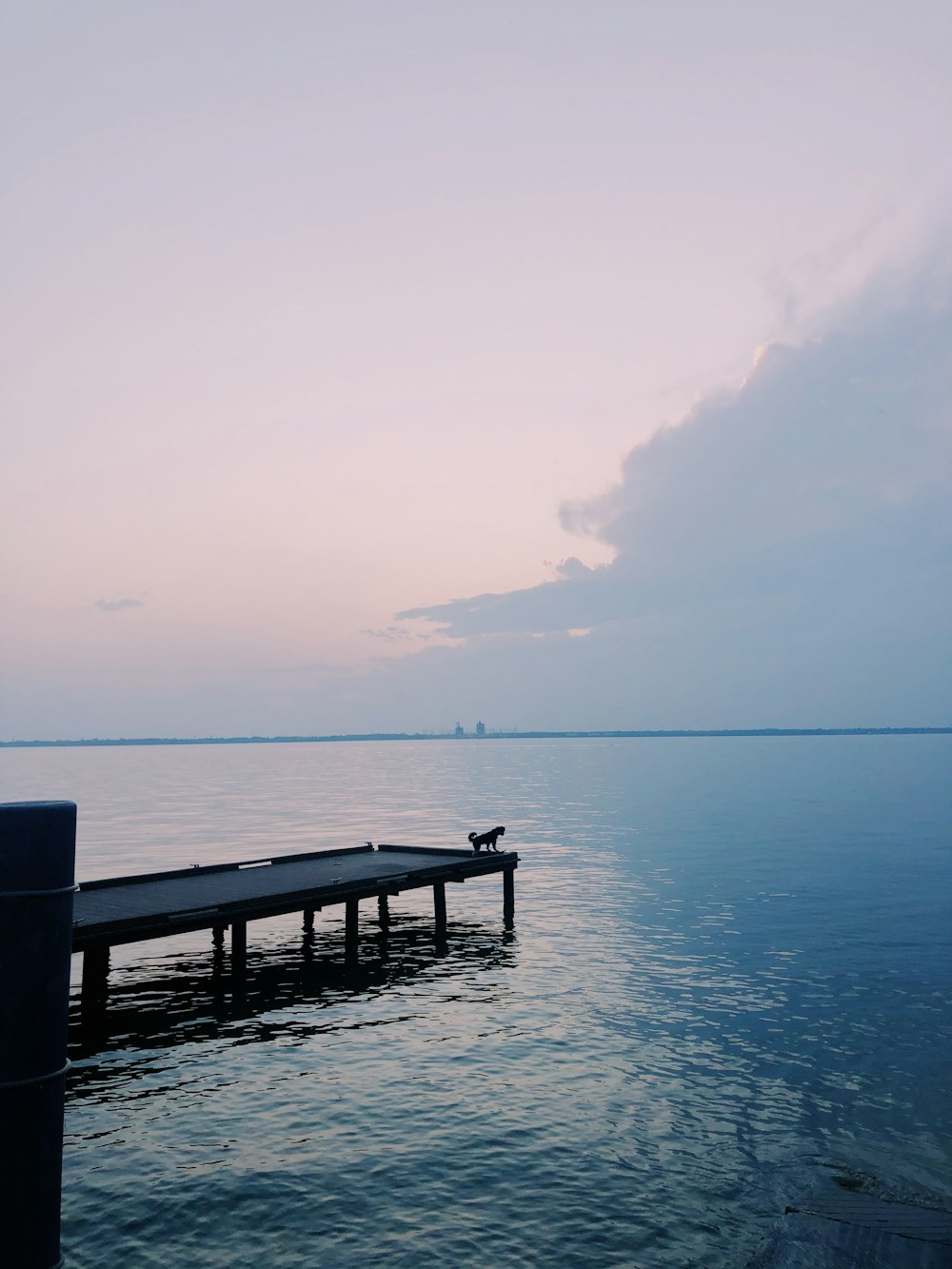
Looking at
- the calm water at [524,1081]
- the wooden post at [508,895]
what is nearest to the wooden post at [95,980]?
the calm water at [524,1081]

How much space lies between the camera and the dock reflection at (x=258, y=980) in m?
21.5

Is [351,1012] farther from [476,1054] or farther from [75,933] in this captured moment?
[75,933]

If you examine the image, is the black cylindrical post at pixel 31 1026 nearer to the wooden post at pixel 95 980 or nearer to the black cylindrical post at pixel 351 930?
the wooden post at pixel 95 980

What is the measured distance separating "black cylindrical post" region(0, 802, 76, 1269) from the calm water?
9344mm

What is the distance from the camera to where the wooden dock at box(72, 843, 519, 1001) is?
22.4 m

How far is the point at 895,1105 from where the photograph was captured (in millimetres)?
17047

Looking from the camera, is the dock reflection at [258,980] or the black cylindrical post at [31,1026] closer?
the black cylindrical post at [31,1026]

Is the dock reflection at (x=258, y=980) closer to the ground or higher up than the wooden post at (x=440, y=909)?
closer to the ground

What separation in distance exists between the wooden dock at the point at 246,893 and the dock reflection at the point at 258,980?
0.72m

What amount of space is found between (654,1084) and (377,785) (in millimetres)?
114457

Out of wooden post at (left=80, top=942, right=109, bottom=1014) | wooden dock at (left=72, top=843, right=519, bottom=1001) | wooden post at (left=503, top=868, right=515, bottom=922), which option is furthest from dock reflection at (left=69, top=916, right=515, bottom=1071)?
wooden post at (left=503, top=868, right=515, bottom=922)

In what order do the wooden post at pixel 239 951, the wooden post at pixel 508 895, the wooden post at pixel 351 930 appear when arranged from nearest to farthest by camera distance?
the wooden post at pixel 239 951 → the wooden post at pixel 351 930 → the wooden post at pixel 508 895

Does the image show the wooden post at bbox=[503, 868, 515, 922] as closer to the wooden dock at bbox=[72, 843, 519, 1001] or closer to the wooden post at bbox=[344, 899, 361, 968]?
the wooden dock at bbox=[72, 843, 519, 1001]

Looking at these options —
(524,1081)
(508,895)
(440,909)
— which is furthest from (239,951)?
(508,895)
